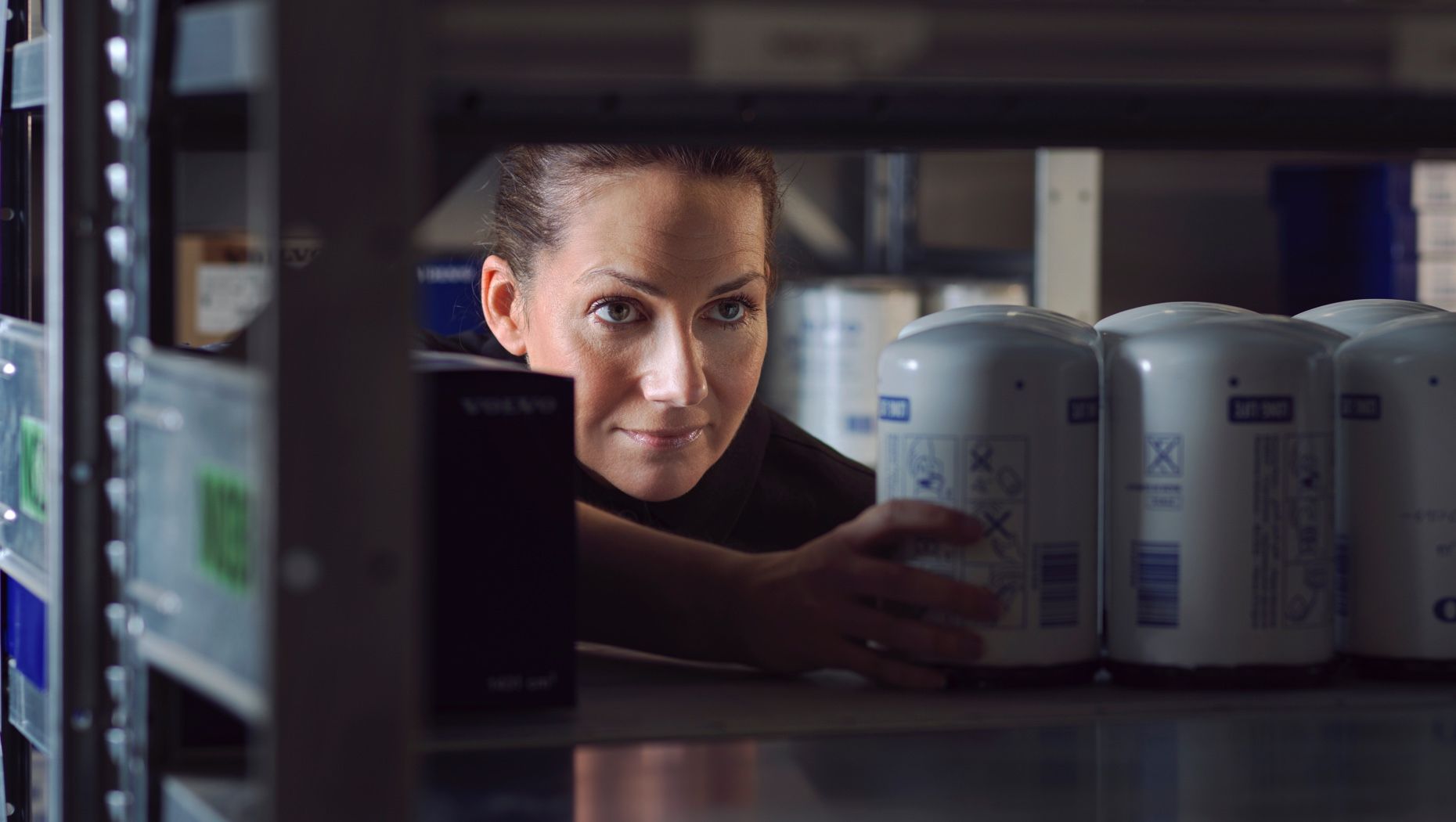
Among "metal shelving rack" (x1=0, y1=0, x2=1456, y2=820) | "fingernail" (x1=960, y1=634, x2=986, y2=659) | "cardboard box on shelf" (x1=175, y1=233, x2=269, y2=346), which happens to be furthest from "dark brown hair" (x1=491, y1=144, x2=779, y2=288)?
"cardboard box on shelf" (x1=175, y1=233, x2=269, y2=346)

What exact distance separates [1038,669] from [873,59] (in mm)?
385

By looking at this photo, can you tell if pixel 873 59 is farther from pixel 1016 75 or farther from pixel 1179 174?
pixel 1179 174

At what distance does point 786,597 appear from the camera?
0.90 metres

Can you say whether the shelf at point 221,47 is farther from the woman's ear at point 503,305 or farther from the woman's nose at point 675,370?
the woman's ear at point 503,305

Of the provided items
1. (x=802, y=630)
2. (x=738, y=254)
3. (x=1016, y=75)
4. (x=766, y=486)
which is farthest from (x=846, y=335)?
(x=1016, y=75)

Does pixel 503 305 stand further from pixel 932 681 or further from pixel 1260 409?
pixel 1260 409

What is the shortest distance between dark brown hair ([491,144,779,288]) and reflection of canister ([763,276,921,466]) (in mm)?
1024

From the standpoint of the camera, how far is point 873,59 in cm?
65

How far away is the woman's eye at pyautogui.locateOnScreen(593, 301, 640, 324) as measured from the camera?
1734 millimetres

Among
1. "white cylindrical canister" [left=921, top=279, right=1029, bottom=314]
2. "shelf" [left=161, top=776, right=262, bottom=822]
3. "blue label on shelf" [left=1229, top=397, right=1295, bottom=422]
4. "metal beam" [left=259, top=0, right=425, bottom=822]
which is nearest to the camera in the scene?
"metal beam" [left=259, top=0, right=425, bottom=822]

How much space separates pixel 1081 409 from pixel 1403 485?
0.67 feet

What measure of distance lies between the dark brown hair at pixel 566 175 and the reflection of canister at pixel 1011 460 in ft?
3.12

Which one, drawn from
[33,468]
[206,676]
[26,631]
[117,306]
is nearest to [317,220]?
[206,676]

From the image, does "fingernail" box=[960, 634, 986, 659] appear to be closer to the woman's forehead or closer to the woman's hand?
the woman's hand
